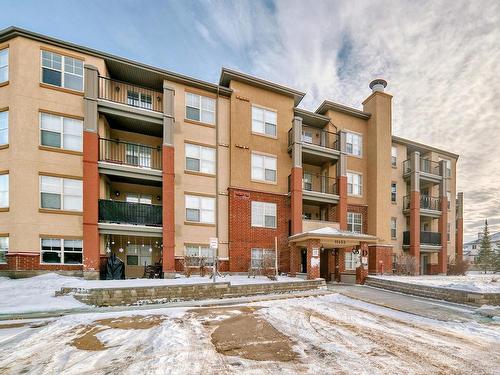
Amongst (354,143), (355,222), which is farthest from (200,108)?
(355,222)

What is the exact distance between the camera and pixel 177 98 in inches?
727

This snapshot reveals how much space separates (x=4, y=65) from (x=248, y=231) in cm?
1738

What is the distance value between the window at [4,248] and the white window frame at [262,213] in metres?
14.0

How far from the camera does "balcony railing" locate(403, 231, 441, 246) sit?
25953 millimetres

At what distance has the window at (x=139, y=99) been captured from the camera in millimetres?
18109

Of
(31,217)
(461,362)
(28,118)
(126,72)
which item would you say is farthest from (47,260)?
(461,362)

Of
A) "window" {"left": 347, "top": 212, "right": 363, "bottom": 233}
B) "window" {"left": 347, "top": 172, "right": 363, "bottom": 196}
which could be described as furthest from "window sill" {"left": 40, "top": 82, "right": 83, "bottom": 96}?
"window" {"left": 347, "top": 212, "right": 363, "bottom": 233}

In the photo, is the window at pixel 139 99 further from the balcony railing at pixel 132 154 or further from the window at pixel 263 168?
the window at pixel 263 168

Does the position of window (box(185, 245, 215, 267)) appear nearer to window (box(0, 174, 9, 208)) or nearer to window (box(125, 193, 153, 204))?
window (box(125, 193, 153, 204))

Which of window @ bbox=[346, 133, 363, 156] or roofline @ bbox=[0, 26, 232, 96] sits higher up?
roofline @ bbox=[0, 26, 232, 96]

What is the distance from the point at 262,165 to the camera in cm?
2023

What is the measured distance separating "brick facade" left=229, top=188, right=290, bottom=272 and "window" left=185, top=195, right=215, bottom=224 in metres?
1.34

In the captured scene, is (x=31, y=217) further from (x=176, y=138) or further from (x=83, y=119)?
(x=176, y=138)

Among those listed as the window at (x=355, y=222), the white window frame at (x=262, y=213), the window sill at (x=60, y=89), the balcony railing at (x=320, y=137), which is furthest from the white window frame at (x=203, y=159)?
the window at (x=355, y=222)
